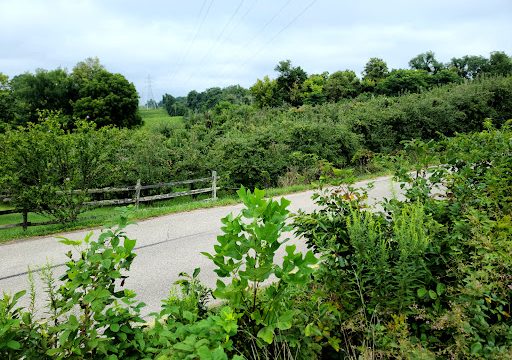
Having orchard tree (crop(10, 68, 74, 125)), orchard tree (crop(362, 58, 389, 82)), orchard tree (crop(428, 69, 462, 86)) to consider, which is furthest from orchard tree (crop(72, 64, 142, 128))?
orchard tree (crop(428, 69, 462, 86))

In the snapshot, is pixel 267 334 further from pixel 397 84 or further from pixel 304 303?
pixel 397 84

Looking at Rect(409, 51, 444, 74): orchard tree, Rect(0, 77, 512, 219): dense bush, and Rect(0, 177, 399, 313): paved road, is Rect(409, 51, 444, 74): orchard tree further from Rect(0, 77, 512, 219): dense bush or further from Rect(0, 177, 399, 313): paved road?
Rect(0, 177, 399, 313): paved road

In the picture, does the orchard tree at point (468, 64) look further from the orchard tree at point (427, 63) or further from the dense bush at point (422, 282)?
the dense bush at point (422, 282)

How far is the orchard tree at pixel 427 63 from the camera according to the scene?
199 feet

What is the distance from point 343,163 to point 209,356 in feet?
56.5

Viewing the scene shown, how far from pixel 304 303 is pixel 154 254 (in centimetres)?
597

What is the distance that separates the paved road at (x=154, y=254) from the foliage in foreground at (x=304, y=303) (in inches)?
130

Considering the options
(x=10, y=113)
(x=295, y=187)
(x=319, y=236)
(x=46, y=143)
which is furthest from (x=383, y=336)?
(x=10, y=113)

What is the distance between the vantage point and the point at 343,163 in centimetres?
1809

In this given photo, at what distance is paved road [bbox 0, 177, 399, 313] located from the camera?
620cm

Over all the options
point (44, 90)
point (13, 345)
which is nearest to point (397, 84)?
point (13, 345)

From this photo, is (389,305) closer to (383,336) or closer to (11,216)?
(383,336)

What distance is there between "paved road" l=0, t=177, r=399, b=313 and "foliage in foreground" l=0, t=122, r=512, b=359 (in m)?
3.31

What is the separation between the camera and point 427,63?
2411 inches
